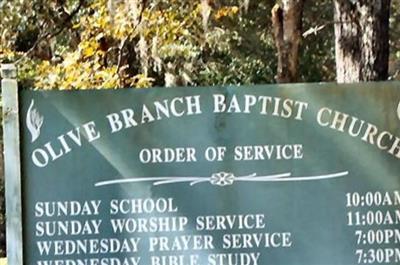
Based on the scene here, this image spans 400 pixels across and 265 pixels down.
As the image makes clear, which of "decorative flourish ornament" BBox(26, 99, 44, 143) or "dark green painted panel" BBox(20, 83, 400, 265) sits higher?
"decorative flourish ornament" BBox(26, 99, 44, 143)

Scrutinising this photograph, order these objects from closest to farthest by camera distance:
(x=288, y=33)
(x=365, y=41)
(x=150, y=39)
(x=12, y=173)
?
(x=12, y=173)
(x=365, y=41)
(x=288, y=33)
(x=150, y=39)

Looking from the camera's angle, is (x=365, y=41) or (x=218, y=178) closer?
(x=218, y=178)

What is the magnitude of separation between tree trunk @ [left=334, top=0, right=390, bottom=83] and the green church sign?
2097 mm

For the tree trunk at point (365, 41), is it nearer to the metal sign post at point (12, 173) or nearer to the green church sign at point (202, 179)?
the green church sign at point (202, 179)

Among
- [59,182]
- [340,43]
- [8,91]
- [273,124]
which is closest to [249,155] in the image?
[273,124]

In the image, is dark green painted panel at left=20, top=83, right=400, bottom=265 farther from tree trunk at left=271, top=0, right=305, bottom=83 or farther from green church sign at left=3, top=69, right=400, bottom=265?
tree trunk at left=271, top=0, right=305, bottom=83

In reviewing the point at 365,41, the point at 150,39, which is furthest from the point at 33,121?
the point at 150,39

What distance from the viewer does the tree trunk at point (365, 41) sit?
584 cm

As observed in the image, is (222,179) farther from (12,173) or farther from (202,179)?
(12,173)

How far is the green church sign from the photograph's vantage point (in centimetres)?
377

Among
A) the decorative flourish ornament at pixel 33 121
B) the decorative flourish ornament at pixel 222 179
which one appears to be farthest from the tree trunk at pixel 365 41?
the decorative flourish ornament at pixel 33 121

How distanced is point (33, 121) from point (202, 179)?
2.56 feet

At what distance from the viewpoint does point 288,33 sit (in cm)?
870

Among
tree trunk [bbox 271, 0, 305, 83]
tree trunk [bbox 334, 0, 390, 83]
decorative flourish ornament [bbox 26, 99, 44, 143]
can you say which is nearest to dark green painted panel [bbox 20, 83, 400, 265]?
decorative flourish ornament [bbox 26, 99, 44, 143]
